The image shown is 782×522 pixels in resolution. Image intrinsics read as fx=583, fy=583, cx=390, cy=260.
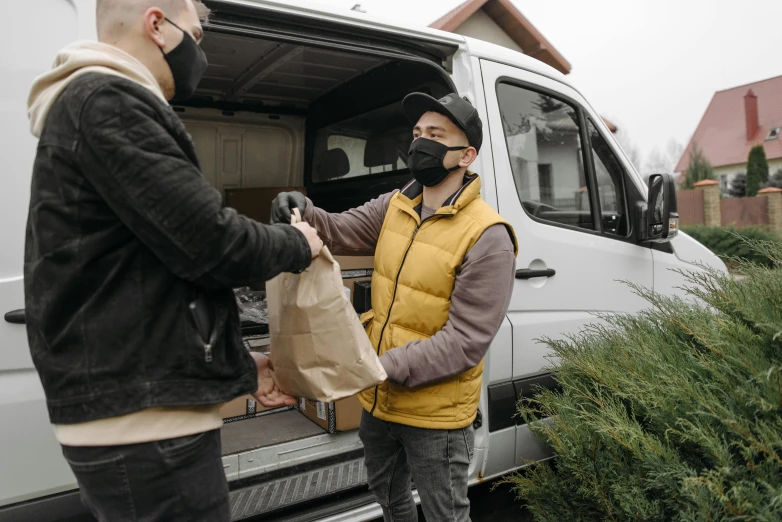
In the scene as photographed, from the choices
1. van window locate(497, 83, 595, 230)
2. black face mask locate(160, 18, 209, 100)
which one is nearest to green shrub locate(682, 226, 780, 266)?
van window locate(497, 83, 595, 230)

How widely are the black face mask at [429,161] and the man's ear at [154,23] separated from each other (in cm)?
95

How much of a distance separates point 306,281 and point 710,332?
54.8 inches

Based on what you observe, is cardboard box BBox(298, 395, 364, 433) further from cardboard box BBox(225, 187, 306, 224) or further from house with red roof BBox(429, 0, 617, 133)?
house with red roof BBox(429, 0, 617, 133)

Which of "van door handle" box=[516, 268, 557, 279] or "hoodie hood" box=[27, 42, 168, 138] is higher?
"hoodie hood" box=[27, 42, 168, 138]

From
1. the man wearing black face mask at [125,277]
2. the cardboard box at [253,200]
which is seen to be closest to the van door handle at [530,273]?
the man wearing black face mask at [125,277]

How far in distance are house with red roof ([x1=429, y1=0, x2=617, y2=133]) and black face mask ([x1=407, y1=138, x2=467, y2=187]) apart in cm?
1539

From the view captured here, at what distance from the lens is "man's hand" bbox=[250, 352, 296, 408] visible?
1582 mm

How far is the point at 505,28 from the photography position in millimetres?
17266

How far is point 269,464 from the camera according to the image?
8.59ft

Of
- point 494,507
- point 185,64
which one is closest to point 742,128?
point 494,507

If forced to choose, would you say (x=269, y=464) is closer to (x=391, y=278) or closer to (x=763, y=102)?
(x=391, y=278)

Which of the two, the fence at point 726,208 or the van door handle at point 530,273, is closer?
the van door handle at point 530,273

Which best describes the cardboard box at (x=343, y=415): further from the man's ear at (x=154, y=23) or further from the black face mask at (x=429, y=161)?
the man's ear at (x=154, y=23)

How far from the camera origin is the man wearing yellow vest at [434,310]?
5.99 ft
